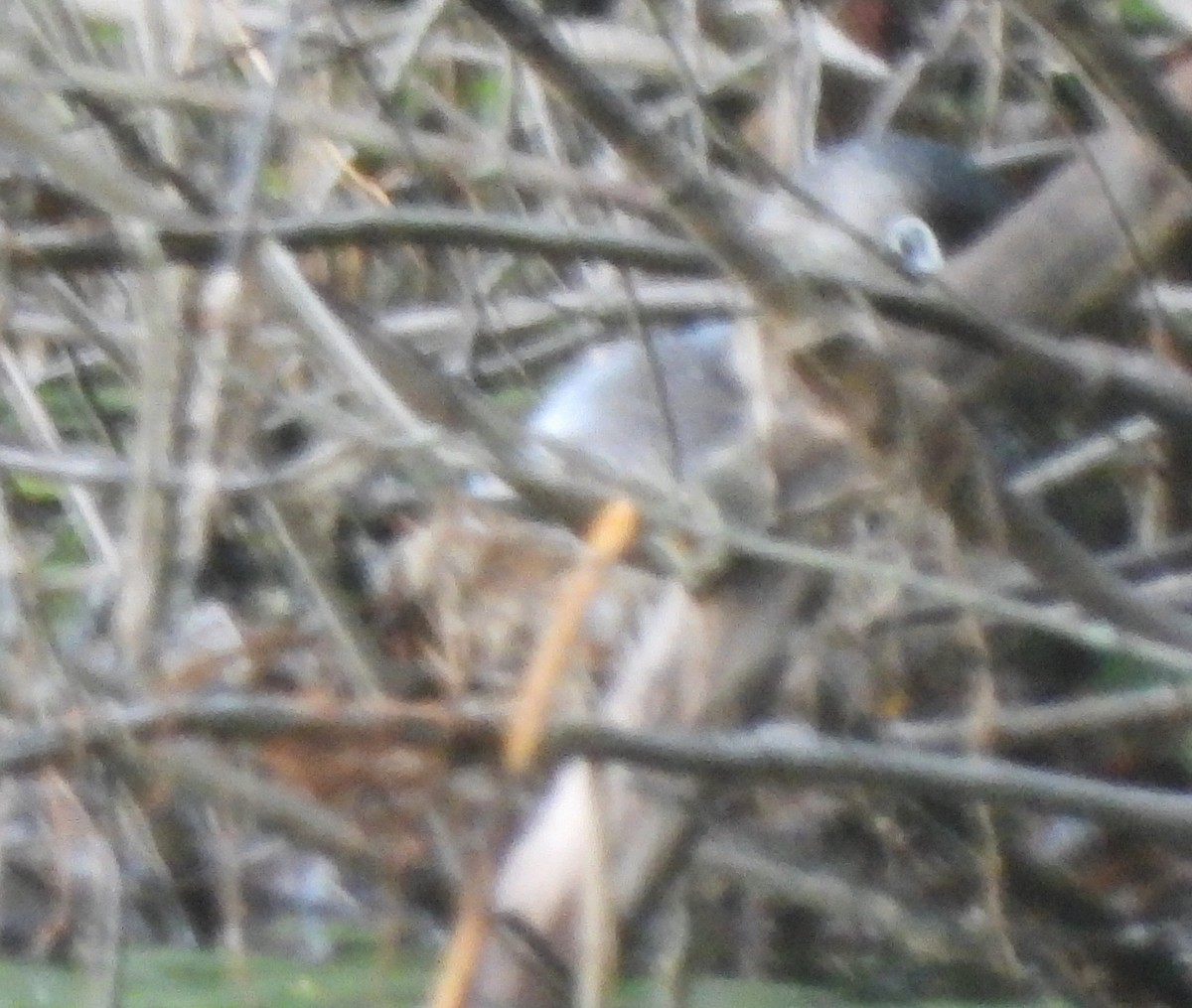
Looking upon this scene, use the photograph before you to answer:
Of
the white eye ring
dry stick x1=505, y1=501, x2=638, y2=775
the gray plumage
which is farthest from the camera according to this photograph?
the gray plumage

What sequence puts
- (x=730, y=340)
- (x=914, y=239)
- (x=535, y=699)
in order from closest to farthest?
(x=535, y=699), (x=914, y=239), (x=730, y=340)

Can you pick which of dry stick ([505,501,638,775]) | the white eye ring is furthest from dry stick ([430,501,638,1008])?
the white eye ring

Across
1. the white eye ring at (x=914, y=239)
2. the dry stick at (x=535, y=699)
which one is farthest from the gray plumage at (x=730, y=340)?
the dry stick at (x=535, y=699)

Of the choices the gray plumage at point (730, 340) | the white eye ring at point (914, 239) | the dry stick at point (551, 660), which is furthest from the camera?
the gray plumage at point (730, 340)

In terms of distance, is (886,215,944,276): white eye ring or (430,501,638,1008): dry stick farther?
(886,215,944,276): white eye ring

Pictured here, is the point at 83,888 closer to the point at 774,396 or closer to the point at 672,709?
the point at 672,709

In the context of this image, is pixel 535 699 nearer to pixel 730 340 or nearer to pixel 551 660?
pixel 551 660

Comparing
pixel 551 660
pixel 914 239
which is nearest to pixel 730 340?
pixel 914 239

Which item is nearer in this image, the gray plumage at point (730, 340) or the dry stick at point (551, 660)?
the dry stick at point (551, 660)

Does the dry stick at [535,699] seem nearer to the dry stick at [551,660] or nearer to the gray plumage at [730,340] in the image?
the dry stick at [551,660]

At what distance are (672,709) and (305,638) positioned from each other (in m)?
0.62

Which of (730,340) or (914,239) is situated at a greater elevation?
(914,239)

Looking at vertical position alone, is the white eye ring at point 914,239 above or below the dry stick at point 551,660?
above

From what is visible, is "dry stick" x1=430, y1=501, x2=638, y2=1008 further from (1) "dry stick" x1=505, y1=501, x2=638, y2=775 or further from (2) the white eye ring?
(2) the white eye ring
